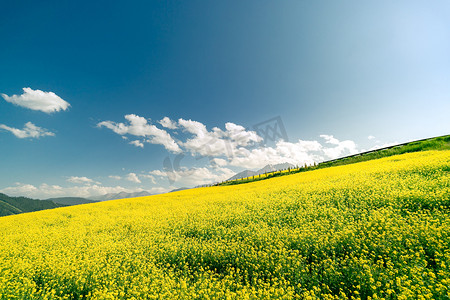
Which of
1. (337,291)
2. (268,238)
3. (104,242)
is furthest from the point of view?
(104,242)

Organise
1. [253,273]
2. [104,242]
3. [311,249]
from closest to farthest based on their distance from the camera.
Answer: [253,273] < [311,249] < [104,242]

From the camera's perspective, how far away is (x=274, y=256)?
20.3 feet

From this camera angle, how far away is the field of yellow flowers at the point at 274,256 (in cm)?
443

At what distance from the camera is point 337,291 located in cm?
454

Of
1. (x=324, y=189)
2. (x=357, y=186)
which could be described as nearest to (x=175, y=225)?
(x=324, y=189)

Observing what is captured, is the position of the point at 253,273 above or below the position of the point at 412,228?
below

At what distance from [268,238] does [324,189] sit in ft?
24.3

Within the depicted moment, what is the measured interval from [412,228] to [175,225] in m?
9.81

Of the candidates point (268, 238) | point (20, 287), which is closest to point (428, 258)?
point (268, 238)

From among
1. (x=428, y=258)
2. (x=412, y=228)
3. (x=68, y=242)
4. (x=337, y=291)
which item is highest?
(x=68, y=242)

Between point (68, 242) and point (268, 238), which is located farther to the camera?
point (68, 242)

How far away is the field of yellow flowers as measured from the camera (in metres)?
Result: 4.43

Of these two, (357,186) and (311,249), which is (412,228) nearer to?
(311,249)

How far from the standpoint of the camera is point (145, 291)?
5051 millimetres
